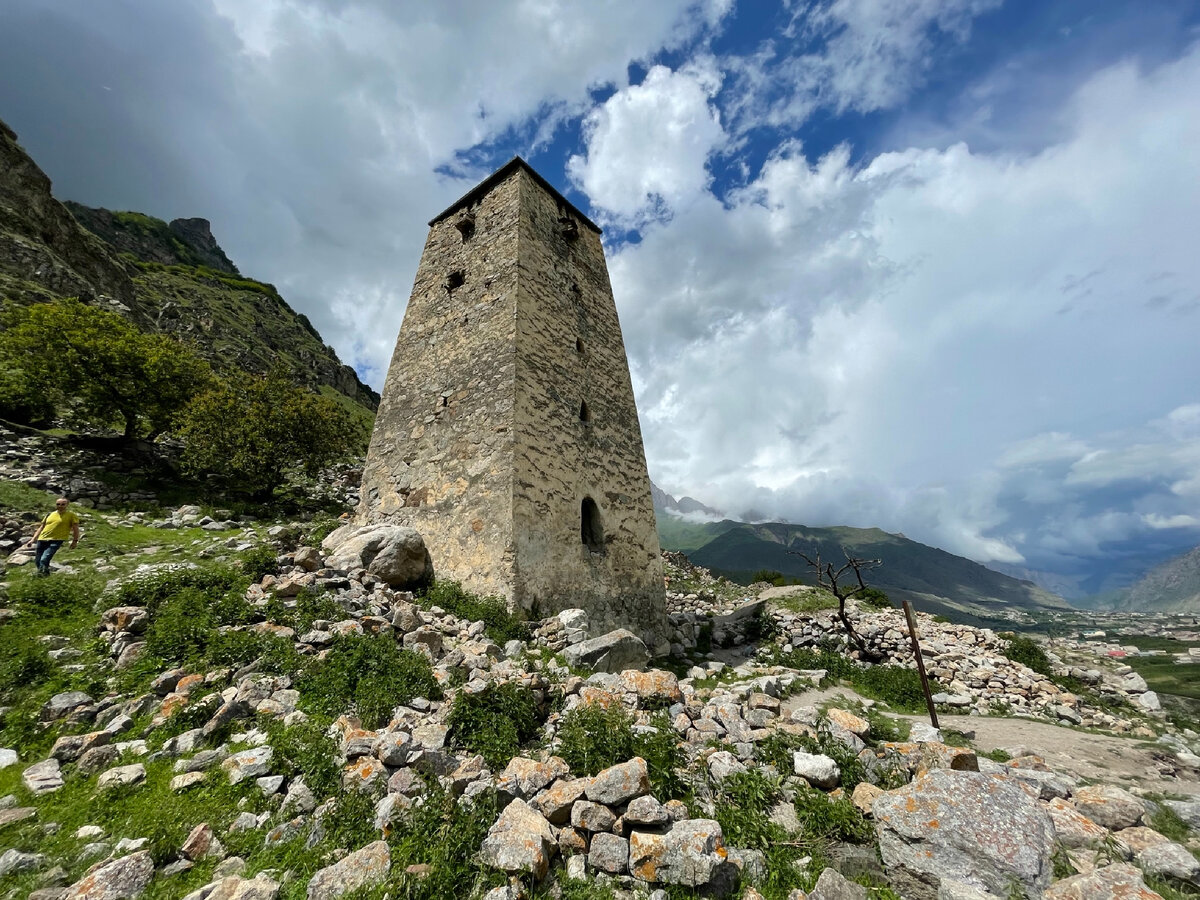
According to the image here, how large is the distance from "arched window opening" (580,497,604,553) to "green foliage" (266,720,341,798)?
7698mm

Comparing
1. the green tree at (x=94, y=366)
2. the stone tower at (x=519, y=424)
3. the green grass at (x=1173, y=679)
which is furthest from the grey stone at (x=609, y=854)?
the green tree at (x=94, y=366)

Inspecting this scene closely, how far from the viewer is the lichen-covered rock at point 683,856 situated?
11.1 feet

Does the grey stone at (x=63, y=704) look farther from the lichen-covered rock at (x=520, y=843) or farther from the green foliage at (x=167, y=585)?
the lichen-covered rock at (x=520, y=843)

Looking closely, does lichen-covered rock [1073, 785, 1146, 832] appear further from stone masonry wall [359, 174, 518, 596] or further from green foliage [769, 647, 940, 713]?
stone masonry wall [359, 174, 518, 596]

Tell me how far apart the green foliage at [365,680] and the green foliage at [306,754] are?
1.43ft

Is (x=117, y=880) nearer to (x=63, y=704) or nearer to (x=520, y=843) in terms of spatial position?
(x=520, y=843)

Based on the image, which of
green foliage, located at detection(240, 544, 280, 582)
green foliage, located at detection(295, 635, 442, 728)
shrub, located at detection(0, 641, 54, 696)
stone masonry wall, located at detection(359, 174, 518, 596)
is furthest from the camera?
stone masonry wall, located at detection(359, 174, 518, 596)

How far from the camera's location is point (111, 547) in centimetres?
1052

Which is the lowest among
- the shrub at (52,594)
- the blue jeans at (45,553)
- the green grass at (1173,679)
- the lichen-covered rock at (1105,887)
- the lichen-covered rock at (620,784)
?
the green grass at (1173,679)

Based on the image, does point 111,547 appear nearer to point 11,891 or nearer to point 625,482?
point 11,891

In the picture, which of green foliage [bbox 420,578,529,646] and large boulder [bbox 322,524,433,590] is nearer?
green foliage [bbox 420,578,529,646]

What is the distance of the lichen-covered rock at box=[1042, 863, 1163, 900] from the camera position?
2949mm

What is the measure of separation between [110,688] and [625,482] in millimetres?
10760

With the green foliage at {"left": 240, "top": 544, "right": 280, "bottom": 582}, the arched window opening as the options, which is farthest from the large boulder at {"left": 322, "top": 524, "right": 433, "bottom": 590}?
the arched window opening
